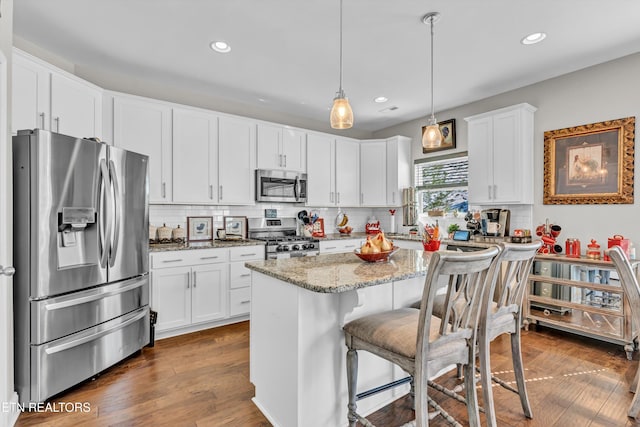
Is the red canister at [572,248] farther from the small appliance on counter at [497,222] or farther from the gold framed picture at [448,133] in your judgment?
the gold framed picture at [448,133]

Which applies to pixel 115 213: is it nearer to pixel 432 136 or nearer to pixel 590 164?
pixel 432 136

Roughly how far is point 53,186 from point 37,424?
145 cm

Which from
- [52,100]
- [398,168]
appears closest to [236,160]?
[52,100]

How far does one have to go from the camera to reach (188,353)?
9.55 ft

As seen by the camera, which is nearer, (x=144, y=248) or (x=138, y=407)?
(x=138, y=407)

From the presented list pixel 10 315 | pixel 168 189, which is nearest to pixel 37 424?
pixel 10 315

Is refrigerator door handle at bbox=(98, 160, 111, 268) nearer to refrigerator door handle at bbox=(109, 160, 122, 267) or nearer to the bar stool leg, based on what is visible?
refrigerator door handle at bbox=(109, 160, 122, 267)

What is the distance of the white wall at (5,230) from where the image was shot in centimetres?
180

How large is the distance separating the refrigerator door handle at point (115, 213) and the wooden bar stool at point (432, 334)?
196 centimetres

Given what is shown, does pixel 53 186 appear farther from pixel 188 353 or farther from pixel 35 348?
pixel 188 353

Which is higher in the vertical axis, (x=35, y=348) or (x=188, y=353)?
(x=35, y=348)

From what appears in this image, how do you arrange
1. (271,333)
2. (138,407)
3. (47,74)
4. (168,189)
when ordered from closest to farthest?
(271,333) < (138,407) < (47,74) < (168,189)

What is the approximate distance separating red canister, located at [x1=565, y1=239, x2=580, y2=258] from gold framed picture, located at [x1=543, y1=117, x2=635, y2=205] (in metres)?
0.46

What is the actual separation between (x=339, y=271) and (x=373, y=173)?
3639 mm
